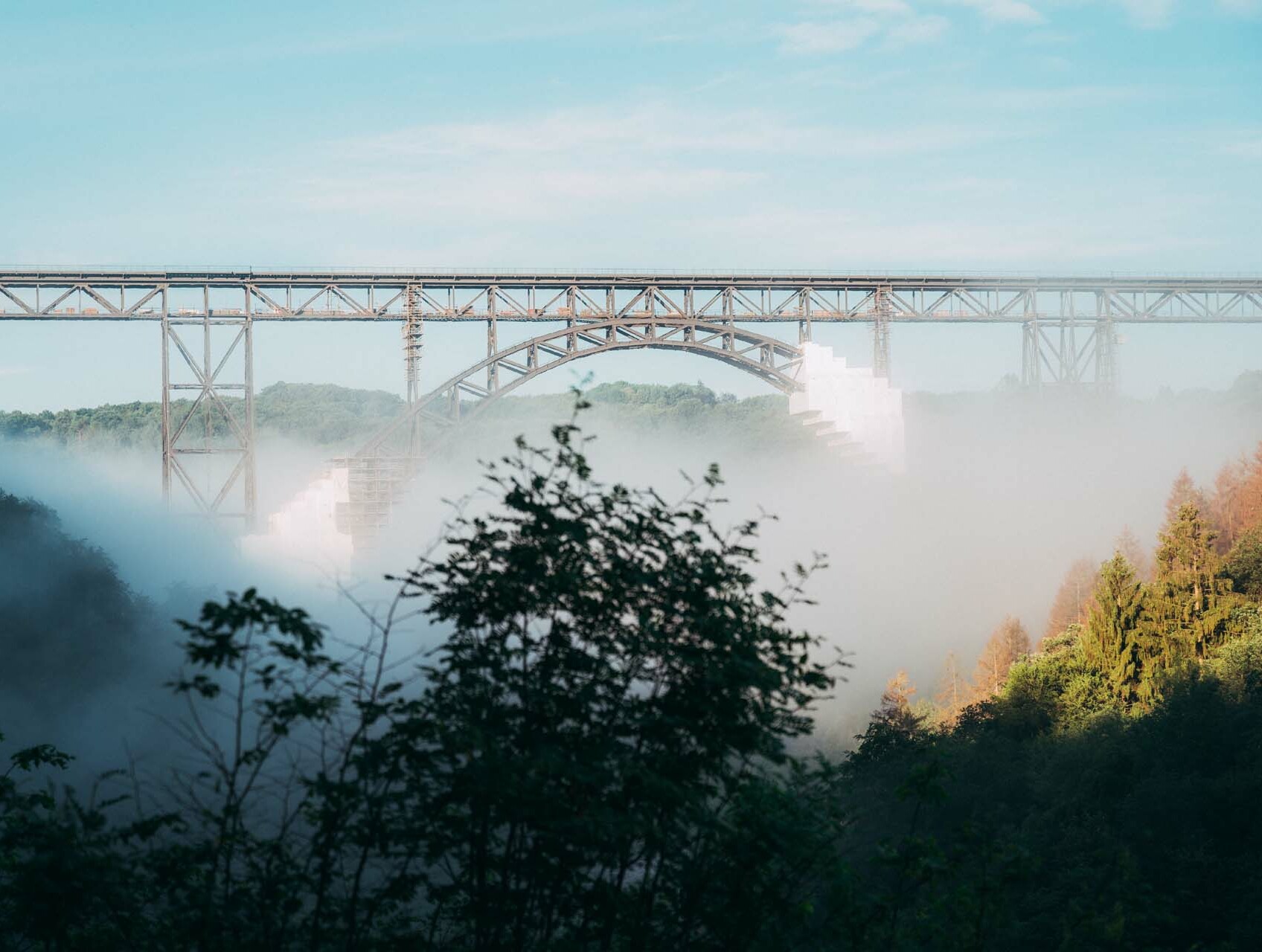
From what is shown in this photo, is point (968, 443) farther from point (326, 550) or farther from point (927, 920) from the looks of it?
point (927, 920)

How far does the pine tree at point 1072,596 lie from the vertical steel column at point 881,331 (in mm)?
A: 13115

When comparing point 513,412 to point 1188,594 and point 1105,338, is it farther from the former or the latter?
point 1188,594

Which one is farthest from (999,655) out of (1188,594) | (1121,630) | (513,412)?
(513,412)

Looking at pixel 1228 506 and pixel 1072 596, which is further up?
pixel 1228 506

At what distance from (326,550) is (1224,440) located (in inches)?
2073

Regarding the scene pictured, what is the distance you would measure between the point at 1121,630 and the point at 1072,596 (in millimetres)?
17634

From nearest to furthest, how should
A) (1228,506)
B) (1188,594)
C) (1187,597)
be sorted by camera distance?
(1187,597) → (1188,594) → (1228,506)

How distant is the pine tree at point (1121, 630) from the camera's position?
35.0 metres

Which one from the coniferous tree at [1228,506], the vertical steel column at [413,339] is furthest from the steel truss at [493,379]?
the coniferous tree at [1228,506]

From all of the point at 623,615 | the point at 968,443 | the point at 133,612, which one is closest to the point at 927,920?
the point at 623,615

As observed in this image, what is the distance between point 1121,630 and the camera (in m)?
35.4

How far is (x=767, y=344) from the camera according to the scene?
43125 millimetres

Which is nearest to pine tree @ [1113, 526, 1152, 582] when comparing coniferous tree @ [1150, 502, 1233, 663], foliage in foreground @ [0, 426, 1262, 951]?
coniferous tree @ [1150, 502, 1233, 663]

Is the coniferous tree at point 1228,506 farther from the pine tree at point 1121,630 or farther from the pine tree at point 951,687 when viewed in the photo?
the pine tree at point 1121,630
